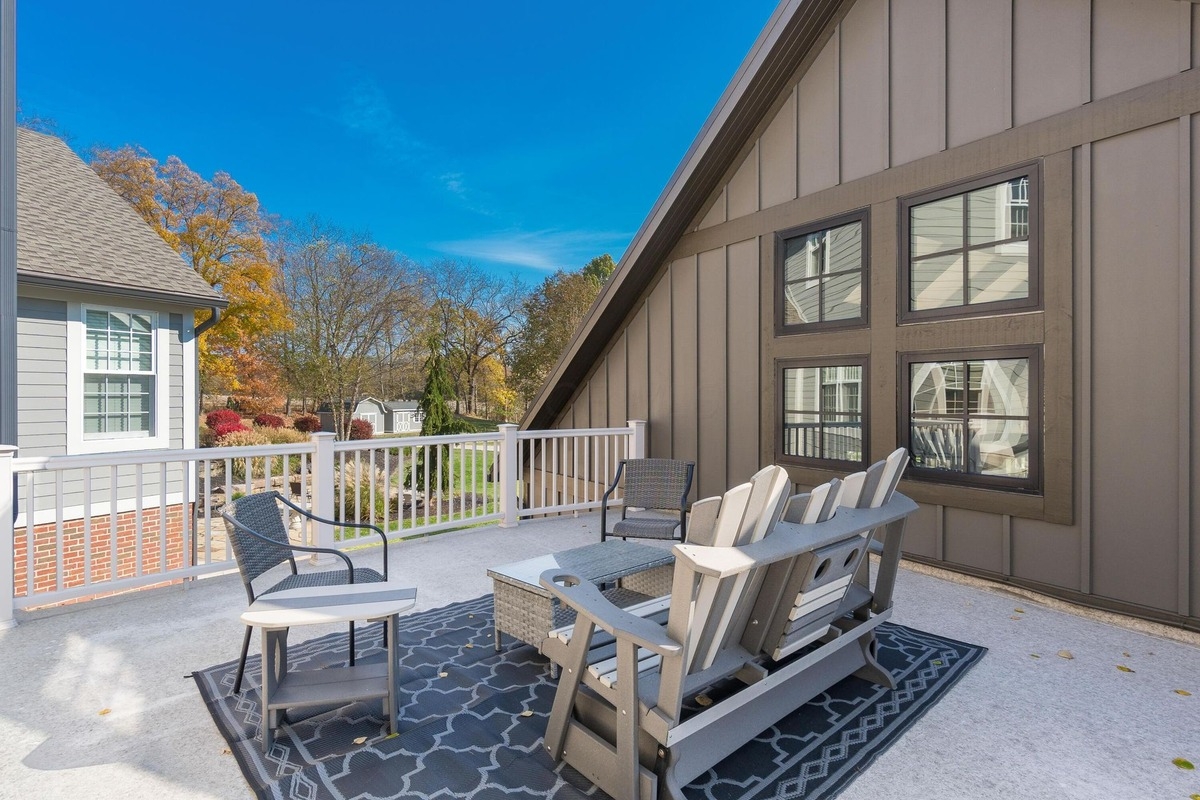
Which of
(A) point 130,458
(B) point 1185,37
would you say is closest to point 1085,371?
(B) point 1185,37

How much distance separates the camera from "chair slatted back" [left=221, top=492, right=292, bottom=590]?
7.99 feet

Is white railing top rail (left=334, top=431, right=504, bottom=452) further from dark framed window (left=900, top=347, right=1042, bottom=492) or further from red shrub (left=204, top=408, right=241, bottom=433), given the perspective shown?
red shrub (left=204, top=408, right=241, bottom=433)

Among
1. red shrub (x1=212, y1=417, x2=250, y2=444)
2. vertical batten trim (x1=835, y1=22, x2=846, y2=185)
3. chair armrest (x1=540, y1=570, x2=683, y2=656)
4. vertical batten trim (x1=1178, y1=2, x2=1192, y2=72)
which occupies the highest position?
vertical batten trim (x1=835, y1=22, x2=846, y2=185)

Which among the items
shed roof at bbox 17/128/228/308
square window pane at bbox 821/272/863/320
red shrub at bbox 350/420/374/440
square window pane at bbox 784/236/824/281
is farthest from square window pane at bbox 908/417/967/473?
red shrub at bbox 350/420/374/440

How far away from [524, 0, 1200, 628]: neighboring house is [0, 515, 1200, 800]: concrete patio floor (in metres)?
0.74

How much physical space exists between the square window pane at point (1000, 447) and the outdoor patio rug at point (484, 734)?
64.3 inches

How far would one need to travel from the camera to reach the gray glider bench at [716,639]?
5.52ft

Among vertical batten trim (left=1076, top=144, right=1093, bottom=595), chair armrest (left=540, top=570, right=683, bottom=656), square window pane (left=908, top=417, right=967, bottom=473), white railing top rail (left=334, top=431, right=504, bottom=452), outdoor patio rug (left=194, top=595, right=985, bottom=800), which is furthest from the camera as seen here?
white railing top rail (left=334, top=431, right=504, bottom=452)

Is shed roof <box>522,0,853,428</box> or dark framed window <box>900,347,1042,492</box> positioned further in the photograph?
shed roof <box>522,0,853,428</box>

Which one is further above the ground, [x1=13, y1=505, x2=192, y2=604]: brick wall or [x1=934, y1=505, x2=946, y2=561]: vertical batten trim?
[x1=934, y1=505, x2=946, y2=561]: vertical batten trim

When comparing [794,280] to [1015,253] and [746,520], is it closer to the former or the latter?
[1015,253]

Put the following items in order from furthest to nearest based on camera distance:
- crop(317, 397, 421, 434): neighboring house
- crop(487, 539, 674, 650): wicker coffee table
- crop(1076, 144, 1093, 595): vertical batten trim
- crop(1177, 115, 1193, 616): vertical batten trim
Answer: crop(317, 397, 421, 434): neighboring house → crop(1076, 144, 1093, 595): vertical batten trim → crop(1177, 115, 1193, 616): vertical batten trim → crop(487, 539, 674, 650): wicker coffee table

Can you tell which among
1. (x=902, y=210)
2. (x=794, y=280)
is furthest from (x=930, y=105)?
(x=794, y=280)

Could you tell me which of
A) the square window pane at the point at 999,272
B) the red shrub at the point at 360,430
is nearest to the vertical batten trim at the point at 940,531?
the square window pane at the point at 999,272
